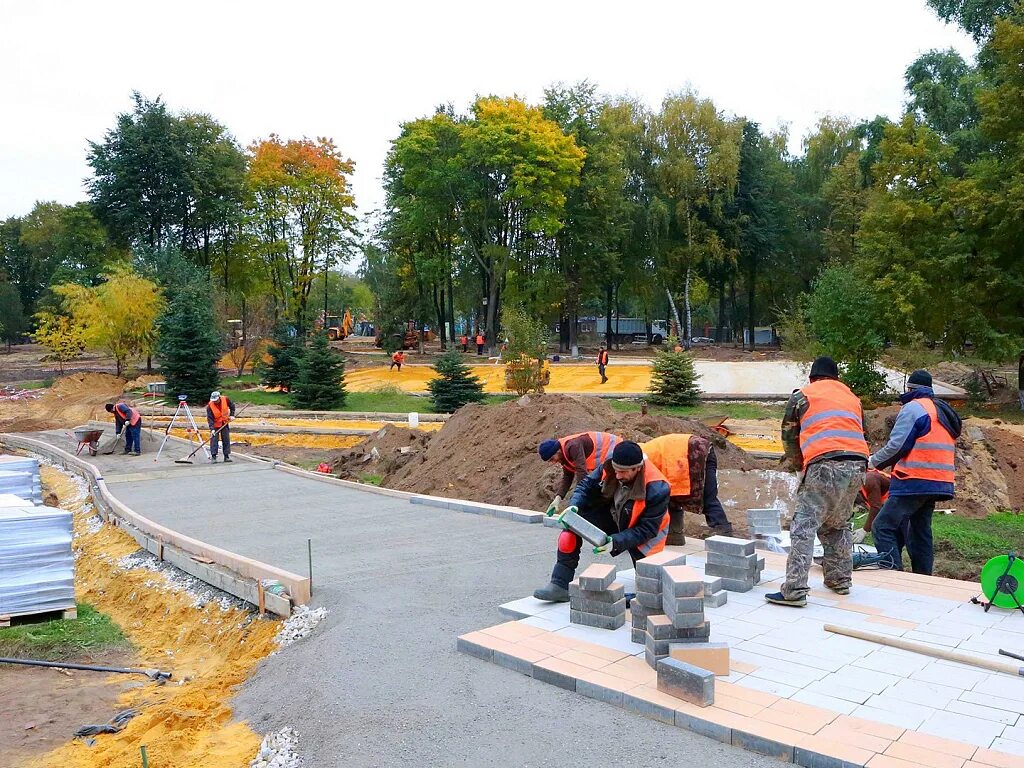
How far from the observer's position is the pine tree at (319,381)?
26766mm

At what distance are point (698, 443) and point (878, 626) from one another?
2.92m

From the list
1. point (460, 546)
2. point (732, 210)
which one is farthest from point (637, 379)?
point (460, 546)

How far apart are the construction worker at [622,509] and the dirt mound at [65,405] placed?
24.2 meters

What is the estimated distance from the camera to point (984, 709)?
13.7ft

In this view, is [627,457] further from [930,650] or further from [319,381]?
[319,381]

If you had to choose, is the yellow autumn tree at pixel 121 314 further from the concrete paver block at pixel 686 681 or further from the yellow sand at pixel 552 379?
the concrete paver block at pixel 686 681

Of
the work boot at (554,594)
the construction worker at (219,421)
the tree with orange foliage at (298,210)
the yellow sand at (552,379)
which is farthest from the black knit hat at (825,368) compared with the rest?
the tree with orange foliage at (298,210)

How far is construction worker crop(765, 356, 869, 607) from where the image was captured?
5.67 metres

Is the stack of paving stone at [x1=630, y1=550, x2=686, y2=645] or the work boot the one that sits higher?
the stack of paving stone at [x1=630, y1=550, x2=686, y2=645]

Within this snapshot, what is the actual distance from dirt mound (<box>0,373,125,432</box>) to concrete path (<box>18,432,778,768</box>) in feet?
60.1

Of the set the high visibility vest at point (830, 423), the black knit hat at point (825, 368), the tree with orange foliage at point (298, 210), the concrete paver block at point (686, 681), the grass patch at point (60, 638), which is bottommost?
the grass patch at point (60, 638)

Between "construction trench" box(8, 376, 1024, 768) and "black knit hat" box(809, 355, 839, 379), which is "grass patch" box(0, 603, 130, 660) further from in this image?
"black knit hat" box(809, 355, 839, 379)

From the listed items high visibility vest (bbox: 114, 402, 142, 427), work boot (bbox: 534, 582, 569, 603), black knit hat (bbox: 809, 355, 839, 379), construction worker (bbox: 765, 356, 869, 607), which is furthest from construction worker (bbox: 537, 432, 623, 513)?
high visibility vest (bbox: 114, 402, 142, 427)

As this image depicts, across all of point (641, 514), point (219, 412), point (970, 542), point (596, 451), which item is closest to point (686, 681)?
point (641, 514)
